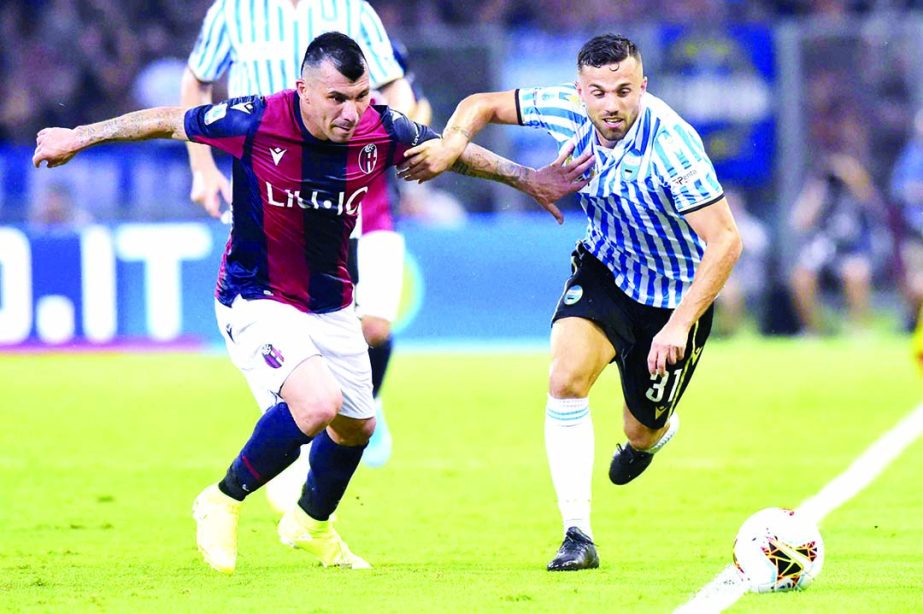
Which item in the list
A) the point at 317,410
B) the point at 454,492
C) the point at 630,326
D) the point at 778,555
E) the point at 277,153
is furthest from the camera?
the point at 454,492

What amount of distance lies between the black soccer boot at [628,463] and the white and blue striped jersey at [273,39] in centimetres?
206

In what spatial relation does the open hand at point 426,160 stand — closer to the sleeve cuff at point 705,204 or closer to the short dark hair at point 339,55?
the short dark hair at point 339,55

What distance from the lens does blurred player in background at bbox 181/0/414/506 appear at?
25.9ft

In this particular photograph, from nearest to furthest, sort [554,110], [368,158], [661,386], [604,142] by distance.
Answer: [368,158] < [604,142] < [554,110] < [661,386]

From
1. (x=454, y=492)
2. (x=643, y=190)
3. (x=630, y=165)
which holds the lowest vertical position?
(x=454, y=492)

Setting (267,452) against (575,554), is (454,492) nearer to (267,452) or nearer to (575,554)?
(575,554)

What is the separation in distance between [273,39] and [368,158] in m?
1.85

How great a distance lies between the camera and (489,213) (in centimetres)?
1697

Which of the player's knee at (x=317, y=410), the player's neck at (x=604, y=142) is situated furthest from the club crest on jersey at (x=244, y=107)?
the player's neck at (x=604, y=142)

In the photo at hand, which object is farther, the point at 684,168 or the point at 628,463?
the point at 628,463

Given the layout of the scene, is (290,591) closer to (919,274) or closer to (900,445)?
(900,445)

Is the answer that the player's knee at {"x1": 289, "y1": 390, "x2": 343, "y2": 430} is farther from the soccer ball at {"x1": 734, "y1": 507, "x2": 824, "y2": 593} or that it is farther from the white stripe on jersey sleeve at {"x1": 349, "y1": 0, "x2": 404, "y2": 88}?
the white stripe on jersey sleeve at {"x1": 349, "y1": 0, "x2": 404, "y2": 88}

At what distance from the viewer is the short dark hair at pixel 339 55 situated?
5988mm

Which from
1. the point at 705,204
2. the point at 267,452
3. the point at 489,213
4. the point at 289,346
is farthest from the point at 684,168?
the point at 489,213
